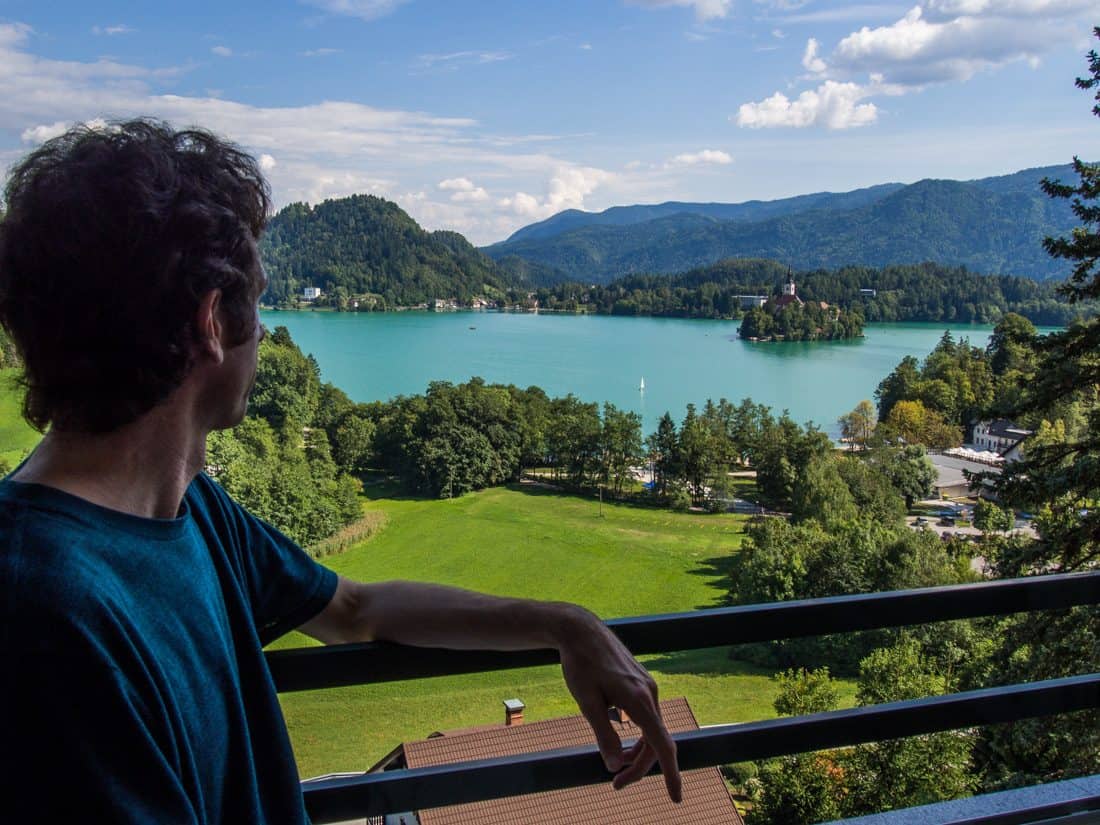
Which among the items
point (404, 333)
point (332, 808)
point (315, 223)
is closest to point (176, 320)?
point (332, 808)

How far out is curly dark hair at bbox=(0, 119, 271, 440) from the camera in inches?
25.0

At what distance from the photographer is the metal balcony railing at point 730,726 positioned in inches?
39.8

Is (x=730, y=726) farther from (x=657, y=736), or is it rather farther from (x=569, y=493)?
(x=569, y=493)

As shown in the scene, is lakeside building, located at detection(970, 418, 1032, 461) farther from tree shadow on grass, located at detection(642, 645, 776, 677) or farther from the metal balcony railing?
the metal balcony railing

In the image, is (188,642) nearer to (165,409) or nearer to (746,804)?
(165,409)

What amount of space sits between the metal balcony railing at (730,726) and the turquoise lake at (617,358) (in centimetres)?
4165

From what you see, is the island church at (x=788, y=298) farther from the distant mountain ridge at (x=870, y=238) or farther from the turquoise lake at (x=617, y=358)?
the distant mountain ridge at (x=870, y=238)

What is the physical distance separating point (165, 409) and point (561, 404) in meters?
39.8


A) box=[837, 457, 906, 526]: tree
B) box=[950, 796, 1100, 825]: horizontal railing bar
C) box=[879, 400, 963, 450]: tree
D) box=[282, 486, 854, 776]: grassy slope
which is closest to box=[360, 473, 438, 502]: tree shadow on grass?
box=[282, 486, 854, 776]: grassy slope

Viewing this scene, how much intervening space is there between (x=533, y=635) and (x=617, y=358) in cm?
6347

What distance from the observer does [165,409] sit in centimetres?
69

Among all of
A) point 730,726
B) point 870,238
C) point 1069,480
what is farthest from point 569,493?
point 870,238

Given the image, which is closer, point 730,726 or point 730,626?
point 730,626

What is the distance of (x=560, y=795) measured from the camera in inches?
140
